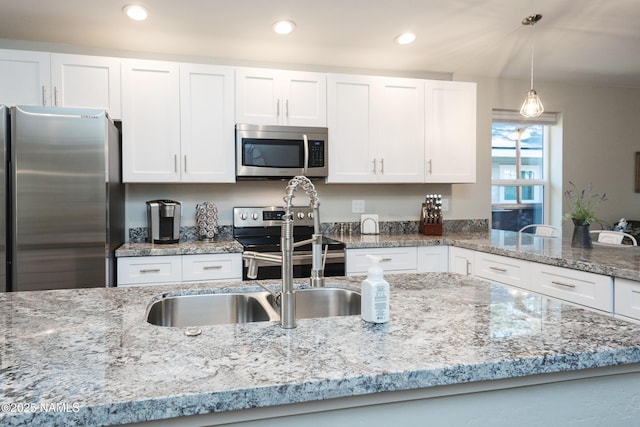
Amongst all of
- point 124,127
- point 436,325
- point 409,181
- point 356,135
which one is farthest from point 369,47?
point 436,325

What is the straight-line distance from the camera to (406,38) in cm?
306

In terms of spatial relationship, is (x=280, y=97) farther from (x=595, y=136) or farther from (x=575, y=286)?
(x=595, y=136)

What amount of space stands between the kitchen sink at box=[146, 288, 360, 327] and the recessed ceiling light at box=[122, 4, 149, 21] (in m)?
1.88

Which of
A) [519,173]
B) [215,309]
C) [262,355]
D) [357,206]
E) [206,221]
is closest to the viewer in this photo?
[262,355]

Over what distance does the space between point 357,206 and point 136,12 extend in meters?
2.16

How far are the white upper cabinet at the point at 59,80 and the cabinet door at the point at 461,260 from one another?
2525 mm

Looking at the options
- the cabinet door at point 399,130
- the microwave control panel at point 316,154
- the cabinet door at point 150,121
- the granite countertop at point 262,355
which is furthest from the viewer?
the cabinet door at point 399,130

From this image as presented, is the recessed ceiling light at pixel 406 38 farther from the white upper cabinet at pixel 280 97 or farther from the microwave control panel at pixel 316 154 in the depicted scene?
the microwave control panel at pixel 316 154

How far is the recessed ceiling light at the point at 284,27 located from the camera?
278cm

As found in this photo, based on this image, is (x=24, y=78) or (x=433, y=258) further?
(x=433, y=258)

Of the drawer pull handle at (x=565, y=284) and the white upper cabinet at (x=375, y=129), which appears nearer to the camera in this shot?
the drawer pull handle at (x=565, y=284)

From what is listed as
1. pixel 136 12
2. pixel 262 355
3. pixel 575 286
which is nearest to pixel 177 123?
pixel 136 12

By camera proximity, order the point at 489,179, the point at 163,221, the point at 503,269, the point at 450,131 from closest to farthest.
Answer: the point at 503,269 < the point at 163,221 < the point at 450,131 < the point at 489,179

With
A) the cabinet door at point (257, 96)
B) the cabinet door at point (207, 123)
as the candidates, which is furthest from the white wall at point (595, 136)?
the cabinet door at point (207, 123)
